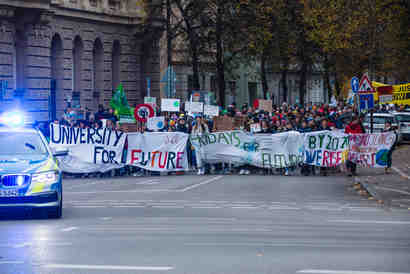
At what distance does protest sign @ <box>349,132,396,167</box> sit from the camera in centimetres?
2877

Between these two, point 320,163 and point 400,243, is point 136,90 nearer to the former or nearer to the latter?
point 320,163

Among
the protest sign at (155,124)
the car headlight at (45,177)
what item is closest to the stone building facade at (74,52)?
the protest sign at (155,124)

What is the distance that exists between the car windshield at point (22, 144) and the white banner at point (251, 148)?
14340 millimetres

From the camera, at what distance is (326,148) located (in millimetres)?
29094

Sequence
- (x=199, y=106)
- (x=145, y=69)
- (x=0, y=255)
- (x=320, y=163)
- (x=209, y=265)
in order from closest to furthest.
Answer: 1. (x=209, y=265)
2. (x=0, y=255)
3. (x=320, y=163)
4. (x=199, y=106)
5. (x=145, y=69)

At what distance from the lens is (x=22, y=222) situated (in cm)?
1422

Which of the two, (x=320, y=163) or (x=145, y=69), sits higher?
(x=145, y=69)

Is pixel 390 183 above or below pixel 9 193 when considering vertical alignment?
below

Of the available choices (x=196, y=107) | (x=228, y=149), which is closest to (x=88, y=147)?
(x=228, y=149)

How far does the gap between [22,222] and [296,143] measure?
1614 cm

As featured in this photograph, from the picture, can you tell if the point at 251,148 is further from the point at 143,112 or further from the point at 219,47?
the point at 219,47

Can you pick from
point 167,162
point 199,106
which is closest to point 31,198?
point 167,162

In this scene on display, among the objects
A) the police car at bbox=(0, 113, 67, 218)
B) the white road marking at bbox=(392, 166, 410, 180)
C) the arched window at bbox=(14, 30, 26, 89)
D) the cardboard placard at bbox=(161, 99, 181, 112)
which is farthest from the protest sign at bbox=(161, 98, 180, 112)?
the police car at bbox=(0, 113, 67, 218)

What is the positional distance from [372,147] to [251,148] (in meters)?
3.73
